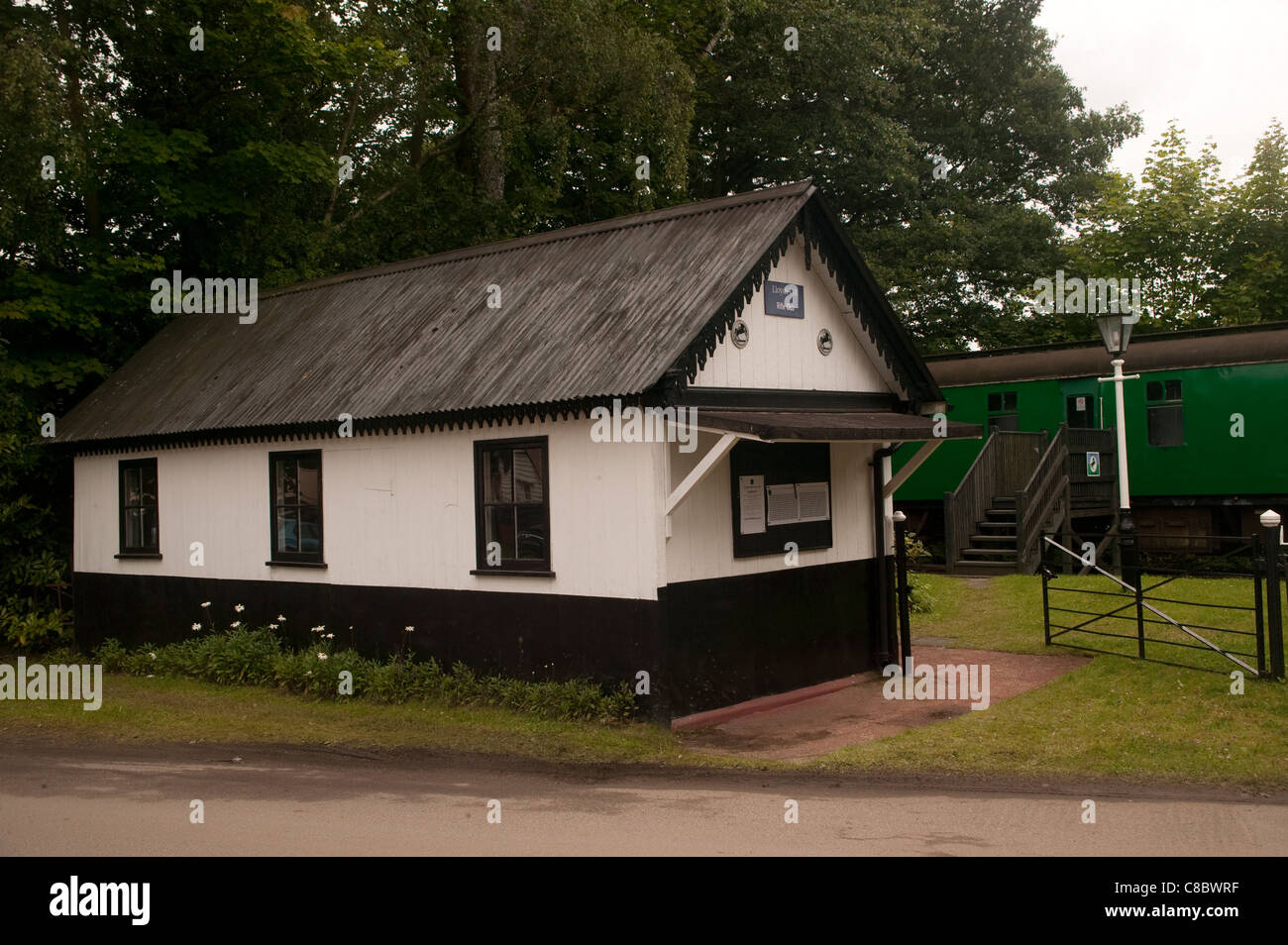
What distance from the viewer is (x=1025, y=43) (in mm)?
39781

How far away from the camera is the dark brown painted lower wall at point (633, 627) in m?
11.4

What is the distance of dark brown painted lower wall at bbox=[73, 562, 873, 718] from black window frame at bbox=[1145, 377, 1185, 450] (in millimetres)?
12223

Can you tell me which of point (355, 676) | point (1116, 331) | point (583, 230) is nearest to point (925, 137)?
point (1116, 331)

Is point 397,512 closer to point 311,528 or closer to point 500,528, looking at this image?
point 500,528

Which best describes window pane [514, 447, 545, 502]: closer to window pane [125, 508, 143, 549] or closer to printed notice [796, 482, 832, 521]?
printed notice [796, 482, 832, 521]

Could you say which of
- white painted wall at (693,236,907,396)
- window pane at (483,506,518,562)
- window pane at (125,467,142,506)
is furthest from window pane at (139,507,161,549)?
white painted wall at (693,236,907,396)

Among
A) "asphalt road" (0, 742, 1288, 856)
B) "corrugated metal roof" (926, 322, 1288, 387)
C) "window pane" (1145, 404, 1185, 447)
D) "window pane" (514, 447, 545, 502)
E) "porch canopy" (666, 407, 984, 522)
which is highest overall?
"corrugated metal roof" (926, 322, 1288, 387)

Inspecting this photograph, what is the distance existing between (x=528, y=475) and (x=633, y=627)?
1974mm

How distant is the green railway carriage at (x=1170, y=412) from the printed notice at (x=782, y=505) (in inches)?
498

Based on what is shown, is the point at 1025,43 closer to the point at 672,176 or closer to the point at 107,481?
the point at 672,176

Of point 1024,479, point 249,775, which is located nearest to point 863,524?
point 249,775

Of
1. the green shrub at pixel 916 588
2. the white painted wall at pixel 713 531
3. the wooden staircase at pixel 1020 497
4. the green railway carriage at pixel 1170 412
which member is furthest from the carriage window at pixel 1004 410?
the white painted wall at pixel 713 531

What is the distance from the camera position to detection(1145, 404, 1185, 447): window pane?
23609 millimetres

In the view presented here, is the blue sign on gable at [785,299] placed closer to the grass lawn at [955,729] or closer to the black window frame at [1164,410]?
the grass lawn at [955,729]
